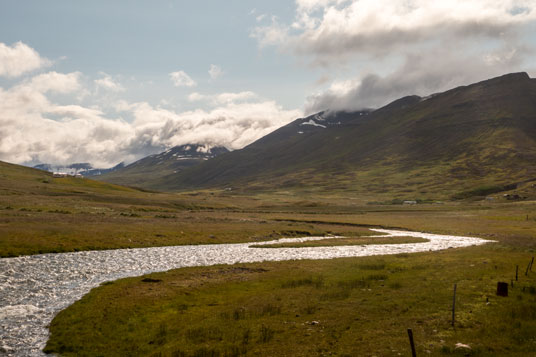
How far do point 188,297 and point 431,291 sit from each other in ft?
70.2

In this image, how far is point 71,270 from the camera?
43719 millimetres

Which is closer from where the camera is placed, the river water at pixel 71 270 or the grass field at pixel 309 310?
the grass field at pixel 309 310

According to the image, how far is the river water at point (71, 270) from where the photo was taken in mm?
24547

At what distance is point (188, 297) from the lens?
3338 cm

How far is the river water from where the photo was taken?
80.5ft

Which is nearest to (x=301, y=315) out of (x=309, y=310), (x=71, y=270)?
(x=309, y=310)

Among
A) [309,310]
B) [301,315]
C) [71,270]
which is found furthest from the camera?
[71,270]

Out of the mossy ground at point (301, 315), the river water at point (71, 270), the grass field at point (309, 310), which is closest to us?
the mossy ground at point (301, 315)

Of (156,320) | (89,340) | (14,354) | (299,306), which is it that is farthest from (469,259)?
(14,354)

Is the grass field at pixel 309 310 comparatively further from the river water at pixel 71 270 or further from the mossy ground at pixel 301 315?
the river water at pixel 71 270

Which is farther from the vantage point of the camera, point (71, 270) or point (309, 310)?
point (71, 270)

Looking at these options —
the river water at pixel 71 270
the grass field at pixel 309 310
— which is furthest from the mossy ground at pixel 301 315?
the river water at pixel 71 270

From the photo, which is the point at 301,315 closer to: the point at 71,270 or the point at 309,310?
the point at 309,310

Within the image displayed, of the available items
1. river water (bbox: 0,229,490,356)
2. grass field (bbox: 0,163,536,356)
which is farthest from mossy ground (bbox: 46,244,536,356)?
river water (bbox: 0,229,490,356)
